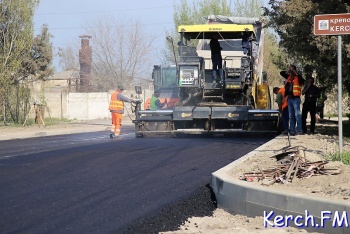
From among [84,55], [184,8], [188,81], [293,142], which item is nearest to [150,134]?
[188,81]

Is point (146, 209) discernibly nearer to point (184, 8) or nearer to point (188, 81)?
point (188, 81)

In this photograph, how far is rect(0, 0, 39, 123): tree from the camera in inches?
1169

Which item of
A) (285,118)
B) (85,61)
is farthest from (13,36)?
(85,61)

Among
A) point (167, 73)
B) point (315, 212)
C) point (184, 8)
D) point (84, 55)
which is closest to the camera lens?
point (315, 212)

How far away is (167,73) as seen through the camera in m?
22.6

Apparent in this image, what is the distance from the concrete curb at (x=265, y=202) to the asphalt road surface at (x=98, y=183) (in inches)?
27.5

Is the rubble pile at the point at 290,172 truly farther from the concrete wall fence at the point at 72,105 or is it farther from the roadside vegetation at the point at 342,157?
the concrete wall fence at the point at 72,105

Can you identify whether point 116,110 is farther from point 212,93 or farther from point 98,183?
point 98,183

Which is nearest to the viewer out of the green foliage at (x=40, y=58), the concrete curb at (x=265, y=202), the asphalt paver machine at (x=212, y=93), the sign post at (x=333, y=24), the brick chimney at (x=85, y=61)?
the concrete curb at (x=265, y=202)

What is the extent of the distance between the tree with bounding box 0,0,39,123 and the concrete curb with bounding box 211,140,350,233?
22.8 metres

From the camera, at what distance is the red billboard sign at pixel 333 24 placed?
33.4 feet

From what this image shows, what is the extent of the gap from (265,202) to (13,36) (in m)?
25.3

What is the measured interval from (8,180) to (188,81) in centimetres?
971

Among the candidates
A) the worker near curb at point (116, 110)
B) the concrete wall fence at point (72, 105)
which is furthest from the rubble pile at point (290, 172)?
the concrete wall fence at point (72, 105)
